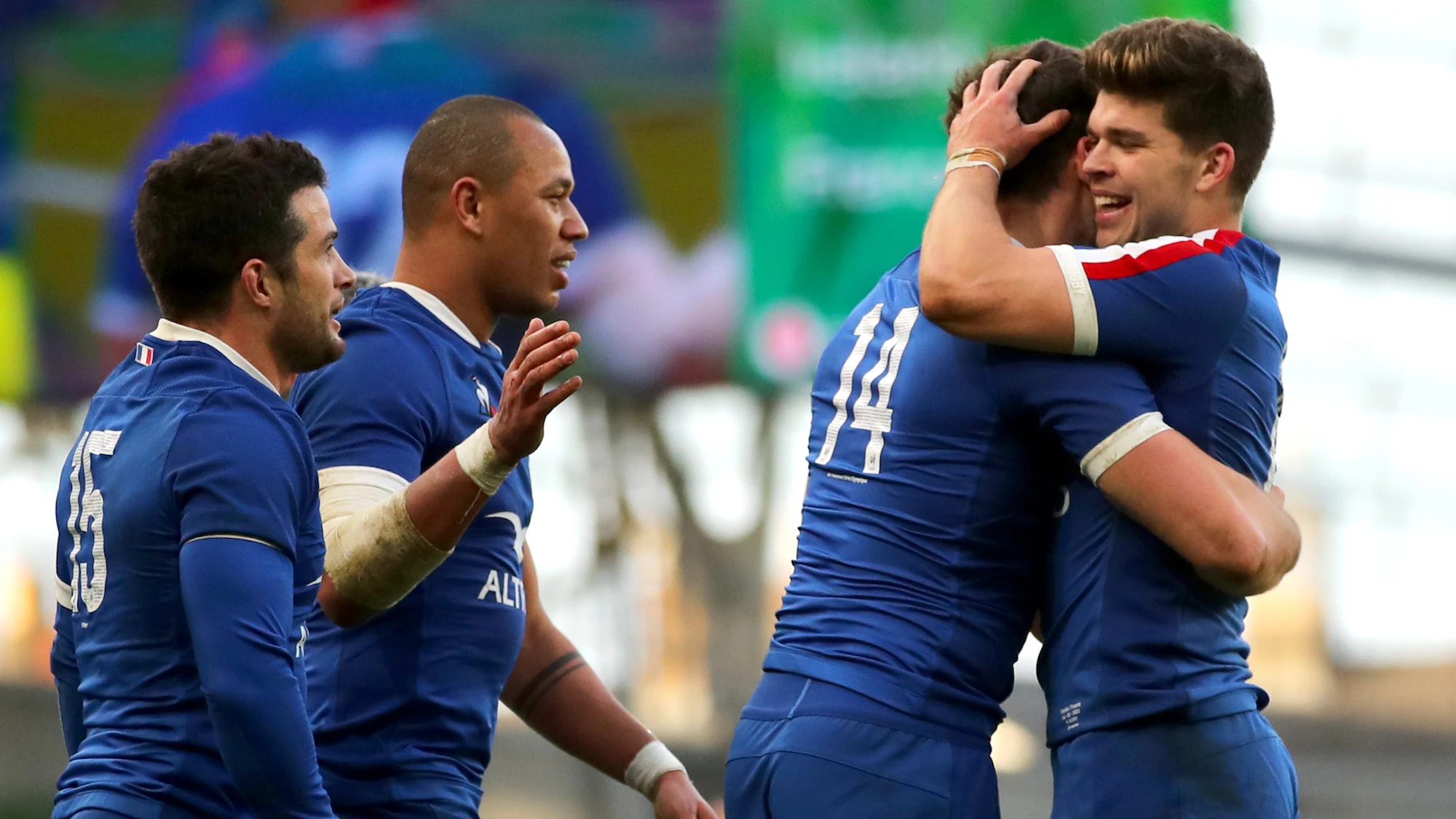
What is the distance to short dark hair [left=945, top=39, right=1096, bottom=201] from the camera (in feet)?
11.5

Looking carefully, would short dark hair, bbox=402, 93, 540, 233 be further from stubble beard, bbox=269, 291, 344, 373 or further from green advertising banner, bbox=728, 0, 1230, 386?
green advertising banner, bbox=728, 0, 1230, 386

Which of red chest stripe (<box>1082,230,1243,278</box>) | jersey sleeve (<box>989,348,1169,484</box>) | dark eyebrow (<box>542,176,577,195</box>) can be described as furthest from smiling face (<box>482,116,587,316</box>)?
red chest stripe (<box>1082,230,1243,278</box>)

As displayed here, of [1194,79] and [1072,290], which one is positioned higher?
[1194,79]

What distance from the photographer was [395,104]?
43.2 feet

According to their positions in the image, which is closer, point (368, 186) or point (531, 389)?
point (531, 389)

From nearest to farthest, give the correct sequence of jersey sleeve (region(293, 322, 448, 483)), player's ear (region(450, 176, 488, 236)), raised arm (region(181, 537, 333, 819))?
raised arm (region(181, 537, 333, 819)), jersey sleeve (region(293, 322, 448, 483)), player's ear (region(450, 176, 488, 236))

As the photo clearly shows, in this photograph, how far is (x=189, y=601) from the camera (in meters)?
3.01

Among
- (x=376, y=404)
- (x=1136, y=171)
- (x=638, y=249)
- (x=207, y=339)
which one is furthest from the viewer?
(x=638, y=249)

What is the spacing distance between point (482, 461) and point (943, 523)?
0.89m

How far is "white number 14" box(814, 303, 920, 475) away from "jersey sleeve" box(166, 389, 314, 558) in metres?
0.99

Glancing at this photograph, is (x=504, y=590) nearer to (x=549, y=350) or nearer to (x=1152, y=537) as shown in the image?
(x=549, y=350)

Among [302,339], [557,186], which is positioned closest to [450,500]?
[302,339]

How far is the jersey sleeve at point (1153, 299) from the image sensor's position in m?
3.21

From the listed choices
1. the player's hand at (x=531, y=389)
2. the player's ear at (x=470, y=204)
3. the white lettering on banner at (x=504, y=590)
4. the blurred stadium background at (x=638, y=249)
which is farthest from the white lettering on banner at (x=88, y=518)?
the blurred stadium background at (x=638, y=249)
